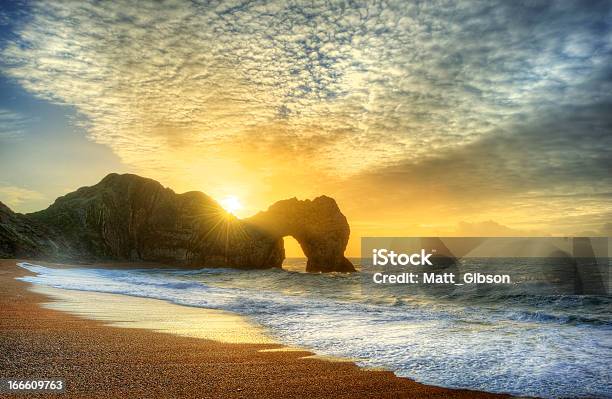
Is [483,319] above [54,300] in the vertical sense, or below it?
below

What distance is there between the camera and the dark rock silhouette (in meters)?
60.6

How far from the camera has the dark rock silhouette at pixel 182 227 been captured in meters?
60.6

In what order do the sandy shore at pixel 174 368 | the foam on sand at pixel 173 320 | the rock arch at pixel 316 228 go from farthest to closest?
1. the rock arch at pixel 316 228
2. the foam on sand at pixel 173 320
3. the sandy shore at pixel 174 368

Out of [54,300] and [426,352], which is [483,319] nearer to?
[426,352]

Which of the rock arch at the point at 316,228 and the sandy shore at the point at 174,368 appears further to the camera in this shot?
the rock arch at the point at 316,228

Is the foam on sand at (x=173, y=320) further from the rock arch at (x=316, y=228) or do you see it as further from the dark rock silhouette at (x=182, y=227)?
the rock arch at (x=316, y=228)

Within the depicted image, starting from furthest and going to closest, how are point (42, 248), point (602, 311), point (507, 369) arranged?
point (42, 248)
point (602, 311)
point (507, 369)

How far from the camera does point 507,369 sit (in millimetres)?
7148

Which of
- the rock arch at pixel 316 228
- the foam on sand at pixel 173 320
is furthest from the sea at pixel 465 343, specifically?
the rock arch at pixel 316 228

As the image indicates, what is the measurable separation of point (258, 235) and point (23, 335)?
193ft

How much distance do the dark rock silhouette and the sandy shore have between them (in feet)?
185

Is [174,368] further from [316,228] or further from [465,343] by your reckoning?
[316,228]

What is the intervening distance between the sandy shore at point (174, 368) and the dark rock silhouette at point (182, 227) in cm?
5638

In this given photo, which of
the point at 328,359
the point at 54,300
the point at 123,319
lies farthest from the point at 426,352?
the point at 54,300
